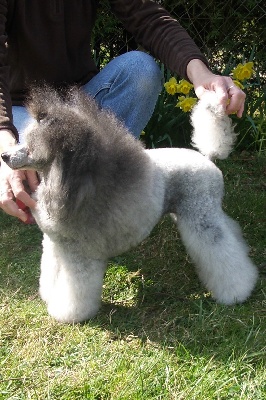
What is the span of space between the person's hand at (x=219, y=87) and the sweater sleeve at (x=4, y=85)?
0.62 m

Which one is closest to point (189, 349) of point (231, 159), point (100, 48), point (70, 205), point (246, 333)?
point (246, 333)

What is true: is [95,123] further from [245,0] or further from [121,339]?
[245,0]

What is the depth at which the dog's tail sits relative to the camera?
163 cm

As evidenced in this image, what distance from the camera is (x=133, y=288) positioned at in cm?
188

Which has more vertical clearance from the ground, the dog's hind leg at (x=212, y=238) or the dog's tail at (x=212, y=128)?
the dog's tail at (x=212, y=128)

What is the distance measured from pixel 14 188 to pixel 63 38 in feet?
2.44

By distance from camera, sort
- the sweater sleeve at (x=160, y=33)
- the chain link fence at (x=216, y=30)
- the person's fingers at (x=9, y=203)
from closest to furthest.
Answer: the person's fingers at (x=9, y=203)
the sweater sleeve at (x=160, y=33)
the chain link fence at (x=216, y=30)

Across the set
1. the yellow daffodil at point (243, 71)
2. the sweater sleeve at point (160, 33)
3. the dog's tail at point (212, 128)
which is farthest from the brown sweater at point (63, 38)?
the yellow daffodil at point (243, 71)

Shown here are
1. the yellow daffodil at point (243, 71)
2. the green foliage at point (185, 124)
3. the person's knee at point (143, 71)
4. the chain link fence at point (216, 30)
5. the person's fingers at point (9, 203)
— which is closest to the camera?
the person's fingers at point (9, 203)

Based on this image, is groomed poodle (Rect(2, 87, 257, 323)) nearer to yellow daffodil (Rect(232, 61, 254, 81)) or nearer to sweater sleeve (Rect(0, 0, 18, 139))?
sweater sleeve (Rect(0, 0, 18, 139))

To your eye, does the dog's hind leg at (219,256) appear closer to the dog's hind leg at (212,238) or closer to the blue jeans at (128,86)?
the dog's hind leg at (212,238)

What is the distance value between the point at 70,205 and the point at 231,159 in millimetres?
1679

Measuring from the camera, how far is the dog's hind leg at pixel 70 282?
158 centimetres

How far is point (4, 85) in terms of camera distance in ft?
5.66
